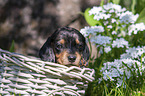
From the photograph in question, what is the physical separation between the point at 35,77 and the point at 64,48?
55cm

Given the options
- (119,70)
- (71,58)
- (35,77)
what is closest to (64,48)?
(71,58)

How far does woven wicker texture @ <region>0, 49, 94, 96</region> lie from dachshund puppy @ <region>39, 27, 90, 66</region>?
31 cm

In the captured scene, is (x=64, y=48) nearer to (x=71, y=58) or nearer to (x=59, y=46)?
(x=59, y=46)

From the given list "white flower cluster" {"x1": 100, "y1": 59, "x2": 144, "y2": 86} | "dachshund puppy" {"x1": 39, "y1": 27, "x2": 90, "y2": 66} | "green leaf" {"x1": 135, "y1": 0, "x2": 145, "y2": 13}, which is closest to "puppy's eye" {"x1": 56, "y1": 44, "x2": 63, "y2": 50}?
"dachshund puppy" {"x1": 39, "y1": 27, "x2": 90, "y2": 66}

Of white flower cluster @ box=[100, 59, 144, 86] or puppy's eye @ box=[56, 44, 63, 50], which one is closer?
puppy's eye @ box=[56, 44, 63, 50]

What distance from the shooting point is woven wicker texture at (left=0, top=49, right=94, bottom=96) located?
5.97ft

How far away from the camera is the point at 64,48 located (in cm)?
225

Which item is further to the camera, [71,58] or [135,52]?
[135,52]

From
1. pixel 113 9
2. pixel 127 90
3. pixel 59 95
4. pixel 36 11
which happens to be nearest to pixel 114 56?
pixel 113 9

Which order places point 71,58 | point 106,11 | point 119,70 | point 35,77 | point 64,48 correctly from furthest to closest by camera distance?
point 106,11
point 119,70
point 64,48
point 71,58
point 35,77

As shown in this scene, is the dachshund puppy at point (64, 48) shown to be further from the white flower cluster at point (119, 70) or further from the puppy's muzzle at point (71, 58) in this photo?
the white flower cluster at point (119, 70)

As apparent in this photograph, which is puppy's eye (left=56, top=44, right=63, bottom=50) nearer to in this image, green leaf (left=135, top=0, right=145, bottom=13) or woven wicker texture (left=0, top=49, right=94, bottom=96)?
woven wicker texture (left=0, top=49, right=94, bottom=96)

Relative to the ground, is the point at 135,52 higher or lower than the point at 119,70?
higher

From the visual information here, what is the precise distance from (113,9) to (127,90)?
1.41 m
